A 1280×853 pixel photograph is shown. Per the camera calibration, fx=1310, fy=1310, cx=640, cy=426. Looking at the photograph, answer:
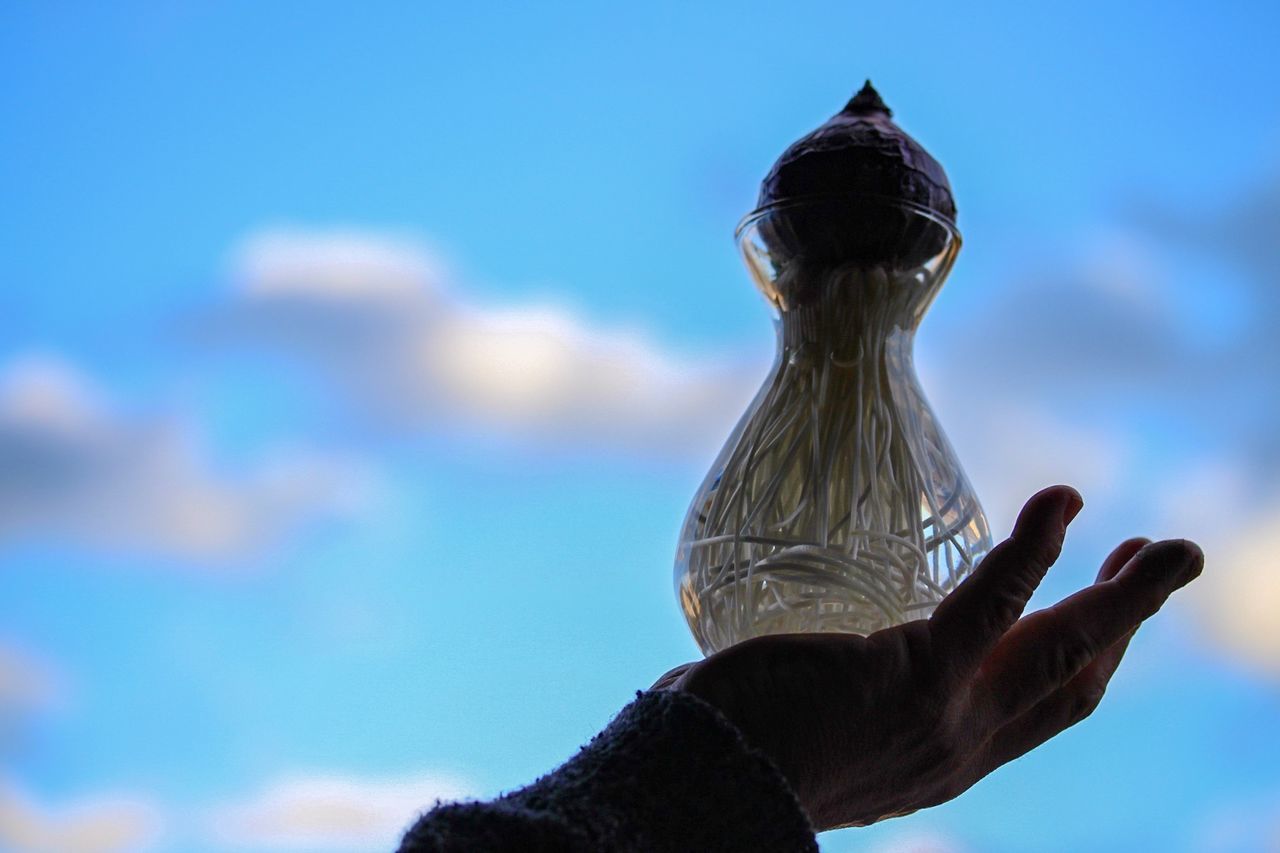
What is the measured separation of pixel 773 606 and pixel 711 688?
0.29ft

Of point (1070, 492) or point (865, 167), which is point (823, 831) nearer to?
point (1070, 492)

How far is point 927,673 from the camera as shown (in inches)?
18.4

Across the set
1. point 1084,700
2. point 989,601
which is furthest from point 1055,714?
point 989,601

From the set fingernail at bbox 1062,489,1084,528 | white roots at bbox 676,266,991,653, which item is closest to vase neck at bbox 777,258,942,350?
white roots at bbox 676,266,991,653

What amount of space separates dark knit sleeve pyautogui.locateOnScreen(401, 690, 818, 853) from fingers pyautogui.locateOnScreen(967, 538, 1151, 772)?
151 mm

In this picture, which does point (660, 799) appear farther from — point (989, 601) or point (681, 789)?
point (989, 601)

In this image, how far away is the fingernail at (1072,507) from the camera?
19.8 inches

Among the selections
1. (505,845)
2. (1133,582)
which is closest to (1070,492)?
(1133,582)

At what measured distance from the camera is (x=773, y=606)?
1.81 ft

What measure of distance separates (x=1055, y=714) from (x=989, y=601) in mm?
124

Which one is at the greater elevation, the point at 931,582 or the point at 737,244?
the point at 737,244

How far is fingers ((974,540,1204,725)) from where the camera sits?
50 centimetres

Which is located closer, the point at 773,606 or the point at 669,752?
the point at 669,752

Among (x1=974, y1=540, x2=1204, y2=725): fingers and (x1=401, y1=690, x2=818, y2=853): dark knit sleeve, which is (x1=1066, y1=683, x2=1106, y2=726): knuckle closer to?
(x1=974, y1=540, x2=1204, y2=725): fingers
